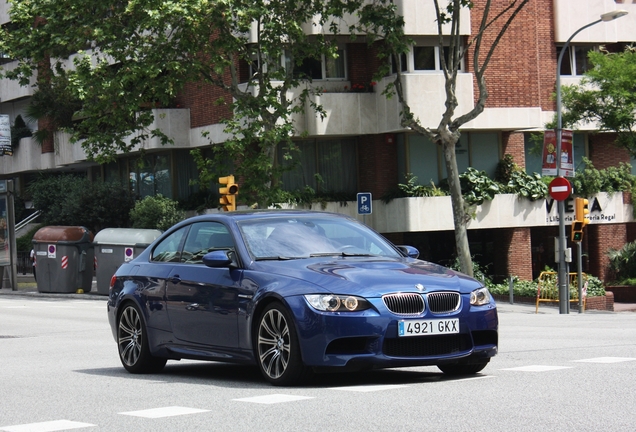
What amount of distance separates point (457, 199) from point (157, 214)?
12682 millimetres

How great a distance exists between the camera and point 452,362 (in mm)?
9797

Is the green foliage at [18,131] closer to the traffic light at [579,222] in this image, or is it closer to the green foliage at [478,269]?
the green foliage at [478,269]

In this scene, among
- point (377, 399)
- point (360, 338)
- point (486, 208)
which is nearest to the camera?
point (377, 399)

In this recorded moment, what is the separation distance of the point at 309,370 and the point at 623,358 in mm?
3596

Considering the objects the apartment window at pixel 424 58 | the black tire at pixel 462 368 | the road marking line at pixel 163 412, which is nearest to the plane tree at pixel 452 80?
the apartment window at pixel 424 58

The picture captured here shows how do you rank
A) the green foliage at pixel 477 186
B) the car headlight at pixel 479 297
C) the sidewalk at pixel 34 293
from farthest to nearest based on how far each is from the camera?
the green foliage at pixel 477 186 → the sidewalk at pixel 34 293 → the car headlight at pixel 479 297

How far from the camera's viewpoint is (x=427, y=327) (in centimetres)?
950

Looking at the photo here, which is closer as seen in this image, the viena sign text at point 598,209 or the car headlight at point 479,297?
the car headlight at point 479,297

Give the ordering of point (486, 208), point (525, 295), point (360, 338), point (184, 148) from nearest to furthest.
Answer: point (360, 338), point (525, 295), point (486, 208), point (184, 148)

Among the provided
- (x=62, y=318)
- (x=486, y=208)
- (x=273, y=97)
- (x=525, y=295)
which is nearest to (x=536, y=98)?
(x=486, y=208)

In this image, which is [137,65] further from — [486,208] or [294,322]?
[294,322]

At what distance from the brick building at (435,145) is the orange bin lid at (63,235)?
155 inches

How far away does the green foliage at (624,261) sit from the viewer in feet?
139

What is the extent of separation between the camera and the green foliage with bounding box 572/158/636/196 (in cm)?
4216
